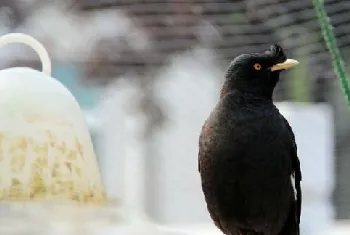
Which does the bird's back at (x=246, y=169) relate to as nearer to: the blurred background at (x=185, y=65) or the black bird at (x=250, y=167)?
the black bird at (x=250, y=167)

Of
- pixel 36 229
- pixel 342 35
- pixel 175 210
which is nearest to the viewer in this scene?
pixel 36 229

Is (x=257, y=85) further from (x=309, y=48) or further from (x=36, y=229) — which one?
(x=309, y=48)

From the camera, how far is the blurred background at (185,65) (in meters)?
1.35

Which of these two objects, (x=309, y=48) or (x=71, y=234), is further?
(x=309, y=48)

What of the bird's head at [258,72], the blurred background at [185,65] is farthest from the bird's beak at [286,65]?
the blurred background at [185,65]

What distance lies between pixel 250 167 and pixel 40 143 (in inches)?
8.9

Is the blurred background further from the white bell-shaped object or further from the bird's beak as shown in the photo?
the white bell-shaped object

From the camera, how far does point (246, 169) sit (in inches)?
26.3

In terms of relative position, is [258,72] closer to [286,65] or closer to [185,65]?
[286,65]

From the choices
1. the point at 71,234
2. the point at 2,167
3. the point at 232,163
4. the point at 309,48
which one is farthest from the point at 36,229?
the point at 309,48

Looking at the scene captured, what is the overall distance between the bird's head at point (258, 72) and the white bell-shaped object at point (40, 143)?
0.24m

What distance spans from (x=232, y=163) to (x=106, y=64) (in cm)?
81

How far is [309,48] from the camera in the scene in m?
1.36

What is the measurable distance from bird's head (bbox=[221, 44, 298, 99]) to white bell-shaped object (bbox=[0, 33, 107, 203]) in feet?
0.78
